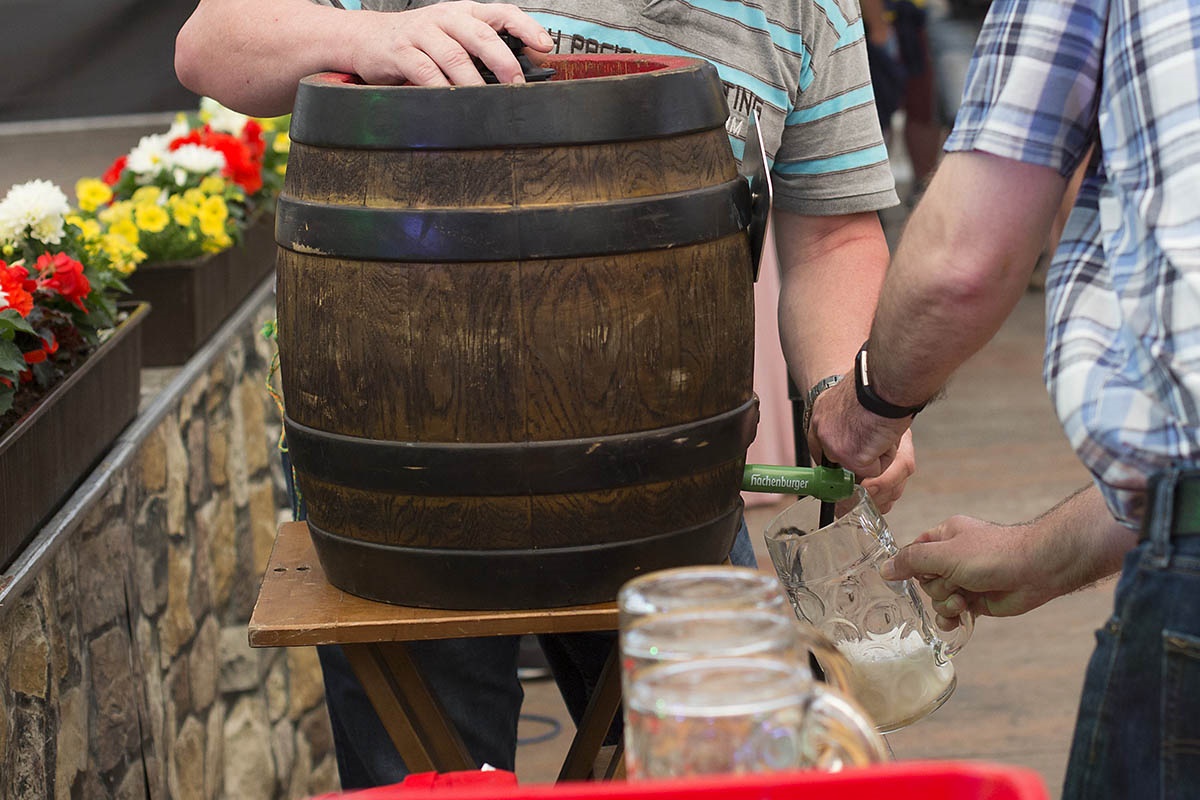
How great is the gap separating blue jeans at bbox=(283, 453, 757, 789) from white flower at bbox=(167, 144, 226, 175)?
1.99m

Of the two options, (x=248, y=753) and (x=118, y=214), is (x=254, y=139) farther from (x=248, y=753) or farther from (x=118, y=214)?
(x=248, y=753)

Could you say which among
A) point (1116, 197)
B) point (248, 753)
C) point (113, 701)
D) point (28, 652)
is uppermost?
point (1116, 197)

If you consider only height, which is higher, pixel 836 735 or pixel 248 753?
pixel 836 735

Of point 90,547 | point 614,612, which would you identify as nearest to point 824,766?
point 614,612

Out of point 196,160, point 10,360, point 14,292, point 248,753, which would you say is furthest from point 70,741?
point 196,160

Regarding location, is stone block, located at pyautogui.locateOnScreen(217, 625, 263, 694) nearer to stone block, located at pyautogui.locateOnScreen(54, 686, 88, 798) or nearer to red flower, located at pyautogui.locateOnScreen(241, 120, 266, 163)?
stone block, located at pyautogui.locateOnScreen(54, 686, 88, 798)

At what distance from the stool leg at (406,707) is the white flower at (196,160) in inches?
93.7

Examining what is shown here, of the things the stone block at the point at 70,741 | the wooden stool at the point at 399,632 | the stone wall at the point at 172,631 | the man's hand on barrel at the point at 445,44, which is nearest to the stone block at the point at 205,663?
the stone wall at the point at 172,631

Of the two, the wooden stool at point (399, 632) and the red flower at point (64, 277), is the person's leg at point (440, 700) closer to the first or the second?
the wooden stool at point (399, 632)

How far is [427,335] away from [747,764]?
54 cm

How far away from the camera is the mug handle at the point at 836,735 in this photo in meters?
0.81

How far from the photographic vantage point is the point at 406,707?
1.40 m

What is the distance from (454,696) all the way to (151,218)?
5.72 feet

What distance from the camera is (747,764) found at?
796mm
